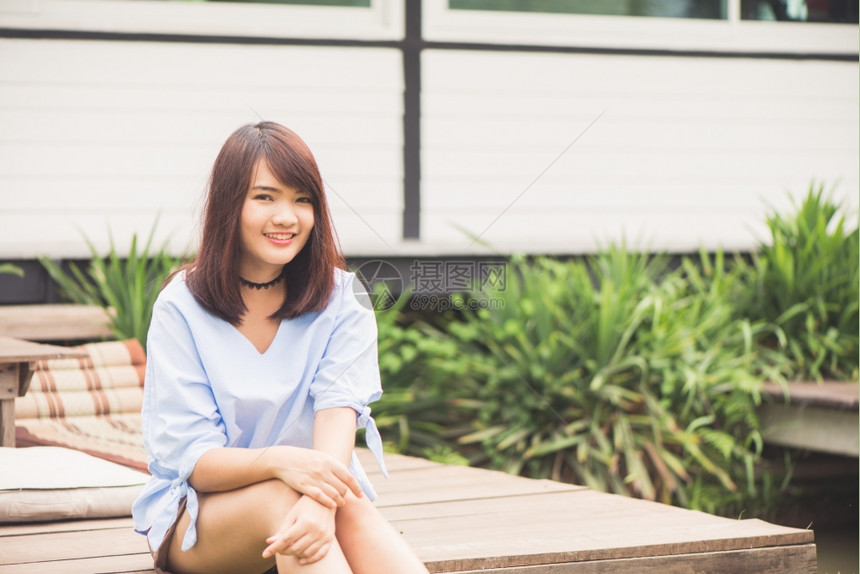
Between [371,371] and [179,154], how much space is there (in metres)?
3.10

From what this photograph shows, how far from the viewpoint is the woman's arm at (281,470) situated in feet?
5.92

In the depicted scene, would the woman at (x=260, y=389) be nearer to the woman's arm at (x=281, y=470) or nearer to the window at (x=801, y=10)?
the woman's arm at (x=281, y=470)

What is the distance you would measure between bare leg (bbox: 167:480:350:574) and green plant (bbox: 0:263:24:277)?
281cm

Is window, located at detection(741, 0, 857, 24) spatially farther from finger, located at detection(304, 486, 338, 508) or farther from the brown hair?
finger, located at detection(304, 486, 338, 508)

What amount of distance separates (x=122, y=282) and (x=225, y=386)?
259 cm

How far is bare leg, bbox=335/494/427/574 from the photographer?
1871 mm

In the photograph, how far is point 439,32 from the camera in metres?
5.16

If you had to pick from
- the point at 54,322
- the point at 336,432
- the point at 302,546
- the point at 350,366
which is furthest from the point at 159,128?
the point at 302,546

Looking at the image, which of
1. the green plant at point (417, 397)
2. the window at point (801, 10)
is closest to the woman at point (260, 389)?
the green plant at point (417, 397)

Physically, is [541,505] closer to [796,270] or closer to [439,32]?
[796,270]

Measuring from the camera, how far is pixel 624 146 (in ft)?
18.0

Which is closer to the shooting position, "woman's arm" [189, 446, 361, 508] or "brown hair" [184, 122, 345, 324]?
"woman's arm" [189, 446, 361, 508]

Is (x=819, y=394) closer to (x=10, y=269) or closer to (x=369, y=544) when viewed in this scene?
(x=369, y=544)

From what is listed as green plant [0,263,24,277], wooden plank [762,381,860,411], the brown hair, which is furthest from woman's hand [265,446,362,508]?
green plant [0,263,24,277]
